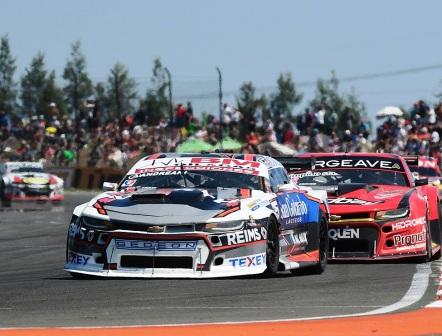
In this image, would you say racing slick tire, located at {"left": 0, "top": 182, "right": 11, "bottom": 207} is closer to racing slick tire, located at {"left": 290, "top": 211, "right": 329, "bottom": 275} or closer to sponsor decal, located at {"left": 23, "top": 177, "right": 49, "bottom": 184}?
sponsor decal, located at {"left": 23, "top": 177, "right": 49, "bottom": 184}

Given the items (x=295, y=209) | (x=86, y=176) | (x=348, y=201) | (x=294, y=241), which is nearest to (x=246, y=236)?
(x=294, y=241)

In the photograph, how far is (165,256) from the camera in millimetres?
11258

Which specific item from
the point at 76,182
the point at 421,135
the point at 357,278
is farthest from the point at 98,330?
the point at 76,182

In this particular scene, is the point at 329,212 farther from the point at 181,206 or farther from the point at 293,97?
the point at 293,97

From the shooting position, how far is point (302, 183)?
51.0 feet

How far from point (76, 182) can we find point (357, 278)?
1351 inches

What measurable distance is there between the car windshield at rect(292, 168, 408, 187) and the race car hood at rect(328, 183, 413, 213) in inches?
25.8

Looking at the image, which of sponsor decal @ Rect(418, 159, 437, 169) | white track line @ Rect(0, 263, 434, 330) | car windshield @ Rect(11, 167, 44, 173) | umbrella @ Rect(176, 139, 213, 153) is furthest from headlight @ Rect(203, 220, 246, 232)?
car windshield @ Rect(11, 167, 44, 173)

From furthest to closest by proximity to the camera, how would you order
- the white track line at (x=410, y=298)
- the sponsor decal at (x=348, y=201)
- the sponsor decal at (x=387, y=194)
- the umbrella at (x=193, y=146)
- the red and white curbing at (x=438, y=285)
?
the umbrella at (x=193, y=146), the sponsor decal at (x=387, y=194), the sponsor decal at (x=348, y=201), the red and white curbing at (x=438, y=285), the white track line at (x=410, y=298)

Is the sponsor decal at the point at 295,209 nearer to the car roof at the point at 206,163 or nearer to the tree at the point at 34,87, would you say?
the car roof at the point at 206,163

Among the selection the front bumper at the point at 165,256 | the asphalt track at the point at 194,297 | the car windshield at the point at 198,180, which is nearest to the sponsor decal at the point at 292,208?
the car windshield at the point at 198,180

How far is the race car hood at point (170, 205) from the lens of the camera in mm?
11305

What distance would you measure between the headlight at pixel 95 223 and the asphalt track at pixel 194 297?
18.6 inches

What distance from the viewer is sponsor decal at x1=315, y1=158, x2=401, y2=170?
1568cm
